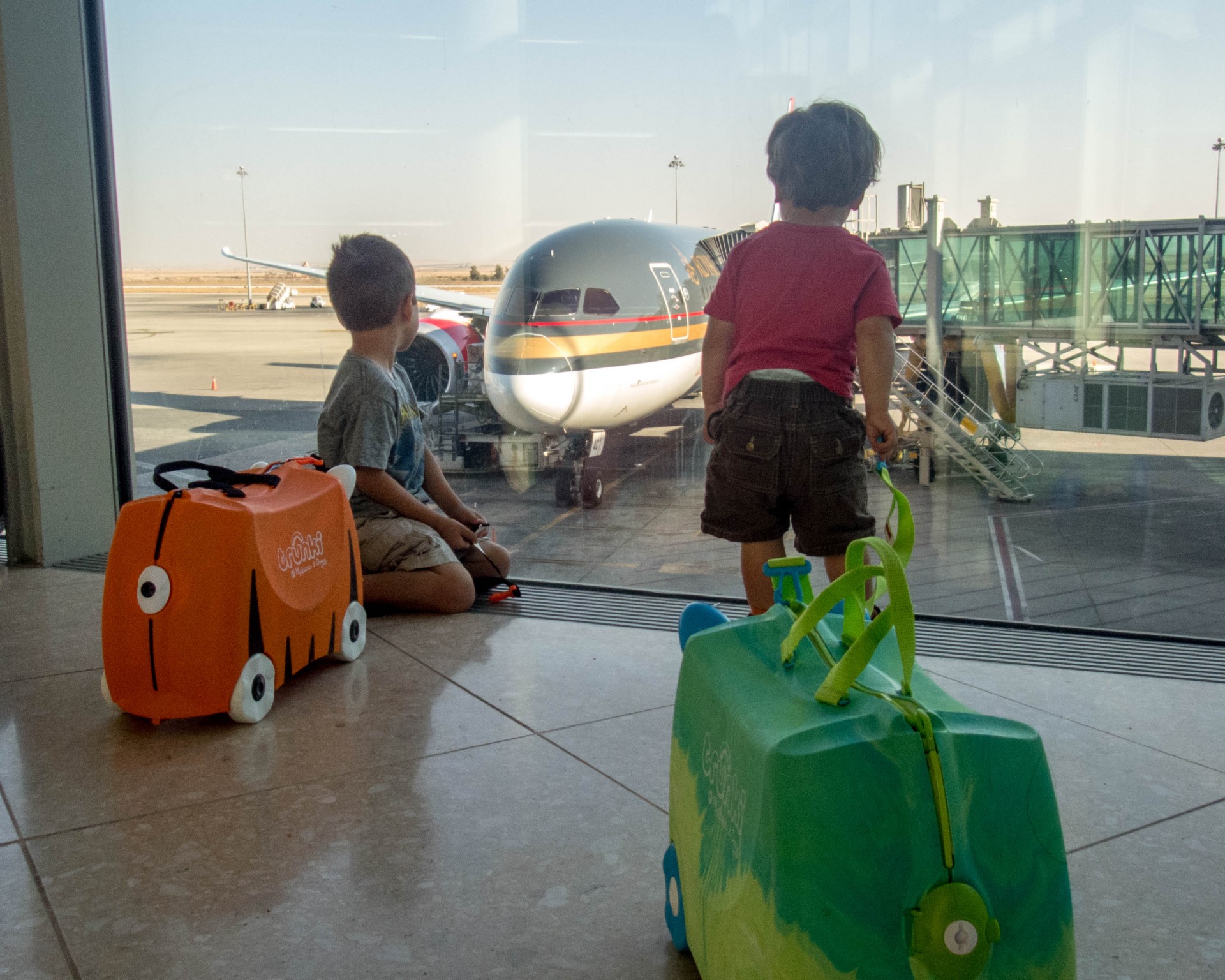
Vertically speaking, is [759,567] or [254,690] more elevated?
[759,567]

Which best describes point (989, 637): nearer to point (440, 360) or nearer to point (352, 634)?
point (352, 634)

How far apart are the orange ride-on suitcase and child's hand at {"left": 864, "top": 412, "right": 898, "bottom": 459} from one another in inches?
46.8

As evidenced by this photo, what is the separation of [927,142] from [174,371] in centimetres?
331

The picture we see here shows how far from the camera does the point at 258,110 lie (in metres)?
4.02

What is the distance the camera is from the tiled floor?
49.3 inches

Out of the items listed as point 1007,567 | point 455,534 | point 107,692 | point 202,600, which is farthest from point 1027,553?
point 107,692

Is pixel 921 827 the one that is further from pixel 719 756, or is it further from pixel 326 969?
pixel 326 969

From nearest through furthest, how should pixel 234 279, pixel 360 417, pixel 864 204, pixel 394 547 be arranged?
pixel 360 417 → pixel 394 547 → pixel 864 204 → pixel 234 279

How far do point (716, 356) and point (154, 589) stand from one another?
118 centimetres

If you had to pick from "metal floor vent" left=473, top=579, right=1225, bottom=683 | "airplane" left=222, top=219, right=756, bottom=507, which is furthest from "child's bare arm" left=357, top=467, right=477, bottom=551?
"airplane" left=222, top=219, right=756, bottom=507

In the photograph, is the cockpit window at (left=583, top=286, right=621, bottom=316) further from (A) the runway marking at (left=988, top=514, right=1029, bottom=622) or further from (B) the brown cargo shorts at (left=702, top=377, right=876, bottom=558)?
(B) the brown cargo shorts at (left=702, top=377, right=876, bottom=558)

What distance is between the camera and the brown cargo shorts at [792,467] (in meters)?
1.91

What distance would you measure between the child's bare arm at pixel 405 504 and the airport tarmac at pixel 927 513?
2.09 feet

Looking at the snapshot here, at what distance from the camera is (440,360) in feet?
26.8
